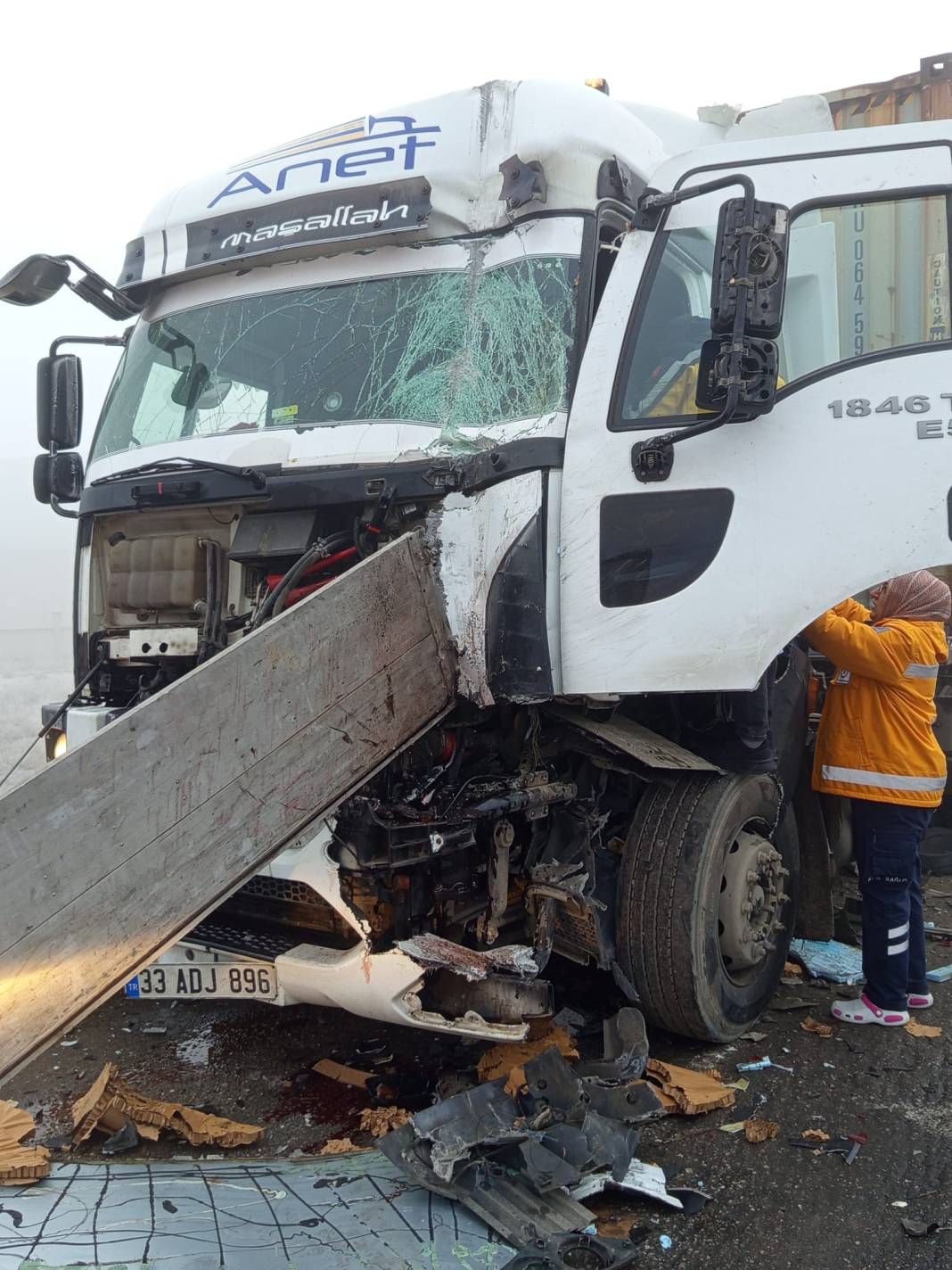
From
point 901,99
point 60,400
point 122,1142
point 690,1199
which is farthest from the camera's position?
point 901,99

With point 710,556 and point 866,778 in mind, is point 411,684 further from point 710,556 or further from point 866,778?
point 866,778

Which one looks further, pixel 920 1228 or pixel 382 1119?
pixel 382 1119

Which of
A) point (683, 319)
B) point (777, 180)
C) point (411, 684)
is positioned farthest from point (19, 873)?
point (777, 180)

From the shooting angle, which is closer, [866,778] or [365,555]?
[365,555]

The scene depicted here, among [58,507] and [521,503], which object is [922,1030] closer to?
[521,503]

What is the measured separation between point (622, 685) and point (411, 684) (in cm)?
65

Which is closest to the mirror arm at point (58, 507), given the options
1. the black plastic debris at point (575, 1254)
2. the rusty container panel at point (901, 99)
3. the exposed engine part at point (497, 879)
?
the exposed engine part at point (497, 879)

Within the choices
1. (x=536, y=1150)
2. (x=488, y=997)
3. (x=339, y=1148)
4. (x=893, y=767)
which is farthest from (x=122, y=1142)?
(x=893, y=767)

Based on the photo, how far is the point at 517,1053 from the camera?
11.9 ft

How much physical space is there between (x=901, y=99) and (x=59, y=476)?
5076mm

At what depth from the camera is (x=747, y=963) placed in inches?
152

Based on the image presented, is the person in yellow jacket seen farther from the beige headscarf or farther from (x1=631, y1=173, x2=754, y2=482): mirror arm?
(x1=631, y1=173, x2=754, y2=482): mirror arm

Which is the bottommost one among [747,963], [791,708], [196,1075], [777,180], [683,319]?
[196,1075]

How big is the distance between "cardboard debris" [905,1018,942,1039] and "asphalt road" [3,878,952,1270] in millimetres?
32
